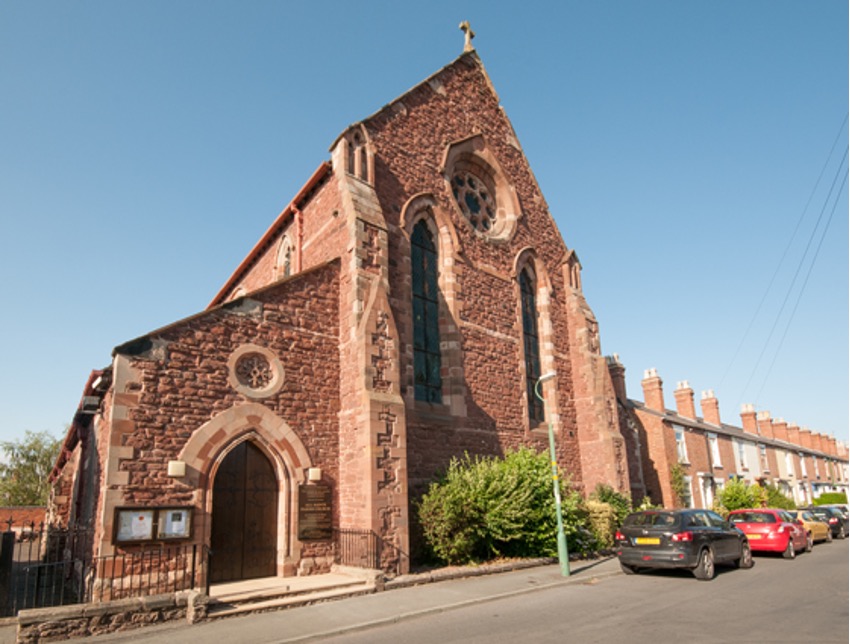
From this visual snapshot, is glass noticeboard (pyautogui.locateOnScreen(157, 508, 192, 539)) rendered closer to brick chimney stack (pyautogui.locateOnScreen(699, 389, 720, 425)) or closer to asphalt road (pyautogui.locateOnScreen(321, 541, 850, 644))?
asphalt road (pyautogui.locateOnScreen(321, 541, 850, 644))

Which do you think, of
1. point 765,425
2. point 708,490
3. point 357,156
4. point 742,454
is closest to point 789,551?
point 708,490

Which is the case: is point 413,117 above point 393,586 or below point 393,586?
above

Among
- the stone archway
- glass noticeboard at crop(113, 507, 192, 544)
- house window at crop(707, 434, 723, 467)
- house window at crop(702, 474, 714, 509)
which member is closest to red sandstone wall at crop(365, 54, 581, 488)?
the stone archway

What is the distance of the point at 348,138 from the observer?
15.5m

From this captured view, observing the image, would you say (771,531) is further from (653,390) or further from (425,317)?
(653,390)

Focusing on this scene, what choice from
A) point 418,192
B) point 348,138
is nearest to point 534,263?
point 418,192

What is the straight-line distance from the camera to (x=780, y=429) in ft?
157

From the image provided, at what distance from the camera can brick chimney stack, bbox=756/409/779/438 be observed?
45.5 m

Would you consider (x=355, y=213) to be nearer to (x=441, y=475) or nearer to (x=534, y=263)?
(x=441, y=475)

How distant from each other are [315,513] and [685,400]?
28256 millimetres

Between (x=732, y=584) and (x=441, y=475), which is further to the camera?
(x=441, y=475)

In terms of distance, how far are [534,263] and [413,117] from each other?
661cm

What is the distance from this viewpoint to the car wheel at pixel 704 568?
11875 mm

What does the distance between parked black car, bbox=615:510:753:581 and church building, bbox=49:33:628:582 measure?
3.85m
